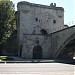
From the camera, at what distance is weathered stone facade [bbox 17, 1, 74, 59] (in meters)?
40.3

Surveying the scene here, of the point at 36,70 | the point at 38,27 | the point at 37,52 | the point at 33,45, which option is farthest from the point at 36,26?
the point at 36,70

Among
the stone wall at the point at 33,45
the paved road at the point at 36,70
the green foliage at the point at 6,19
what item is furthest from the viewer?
the green foliage at the point at 6,19

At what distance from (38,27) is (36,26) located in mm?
521

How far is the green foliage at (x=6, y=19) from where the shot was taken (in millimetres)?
45213

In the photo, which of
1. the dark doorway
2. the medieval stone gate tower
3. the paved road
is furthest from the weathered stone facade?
the paved road

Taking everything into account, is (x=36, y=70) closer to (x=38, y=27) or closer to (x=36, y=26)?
(x=36, y=26)

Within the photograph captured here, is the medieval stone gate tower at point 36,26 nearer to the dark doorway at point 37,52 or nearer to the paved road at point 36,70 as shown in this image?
the dark doorway at point 37,52

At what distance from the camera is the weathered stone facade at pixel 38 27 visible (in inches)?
1586

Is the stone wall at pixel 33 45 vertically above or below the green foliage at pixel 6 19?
below

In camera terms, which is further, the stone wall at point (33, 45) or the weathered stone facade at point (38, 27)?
the weathered stone facade at point (38, 27)

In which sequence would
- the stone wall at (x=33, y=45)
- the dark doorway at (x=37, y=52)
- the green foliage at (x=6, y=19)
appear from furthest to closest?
the green foliage at (x=6, y=19)
the dark doorway at (x=37, y=52)
the stone wall at (x=33, y=45)

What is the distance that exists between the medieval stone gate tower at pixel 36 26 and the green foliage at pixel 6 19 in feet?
9.69

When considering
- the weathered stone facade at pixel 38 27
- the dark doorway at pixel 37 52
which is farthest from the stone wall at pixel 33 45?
the dark doorway at pixel 37 52

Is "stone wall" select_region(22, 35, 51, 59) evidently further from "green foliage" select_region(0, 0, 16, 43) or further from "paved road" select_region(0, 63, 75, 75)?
"paved road" select_region(0, 63, 75, 75)
